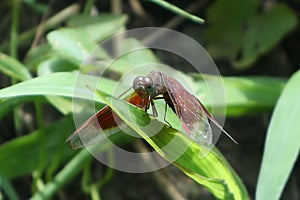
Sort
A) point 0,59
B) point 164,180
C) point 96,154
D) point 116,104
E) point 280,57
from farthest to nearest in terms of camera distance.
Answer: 1. point 280,57
2. point 164,180
3. point 96,154
4. point 0,59
5. point 116,104

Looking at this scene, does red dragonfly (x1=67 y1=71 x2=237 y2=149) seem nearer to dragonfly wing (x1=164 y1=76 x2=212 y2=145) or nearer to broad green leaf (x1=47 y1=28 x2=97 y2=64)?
dragonfly wing (x1=164 y1=76 x2=212 y2=145)

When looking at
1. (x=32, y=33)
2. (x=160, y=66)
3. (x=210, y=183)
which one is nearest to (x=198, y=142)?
(x=210, y=183)

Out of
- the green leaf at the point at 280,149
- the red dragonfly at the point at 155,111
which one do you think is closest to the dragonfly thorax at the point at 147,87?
the red dragonfly at the point at 155,111

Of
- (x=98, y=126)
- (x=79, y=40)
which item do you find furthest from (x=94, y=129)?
(x=79, y=40)

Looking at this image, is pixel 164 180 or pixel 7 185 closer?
pixel 7 185

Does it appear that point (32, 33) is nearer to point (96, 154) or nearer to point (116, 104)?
point (96, 154)

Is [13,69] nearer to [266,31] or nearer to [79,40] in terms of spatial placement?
[79,40]

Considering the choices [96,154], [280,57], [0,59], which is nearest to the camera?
[0,59]
